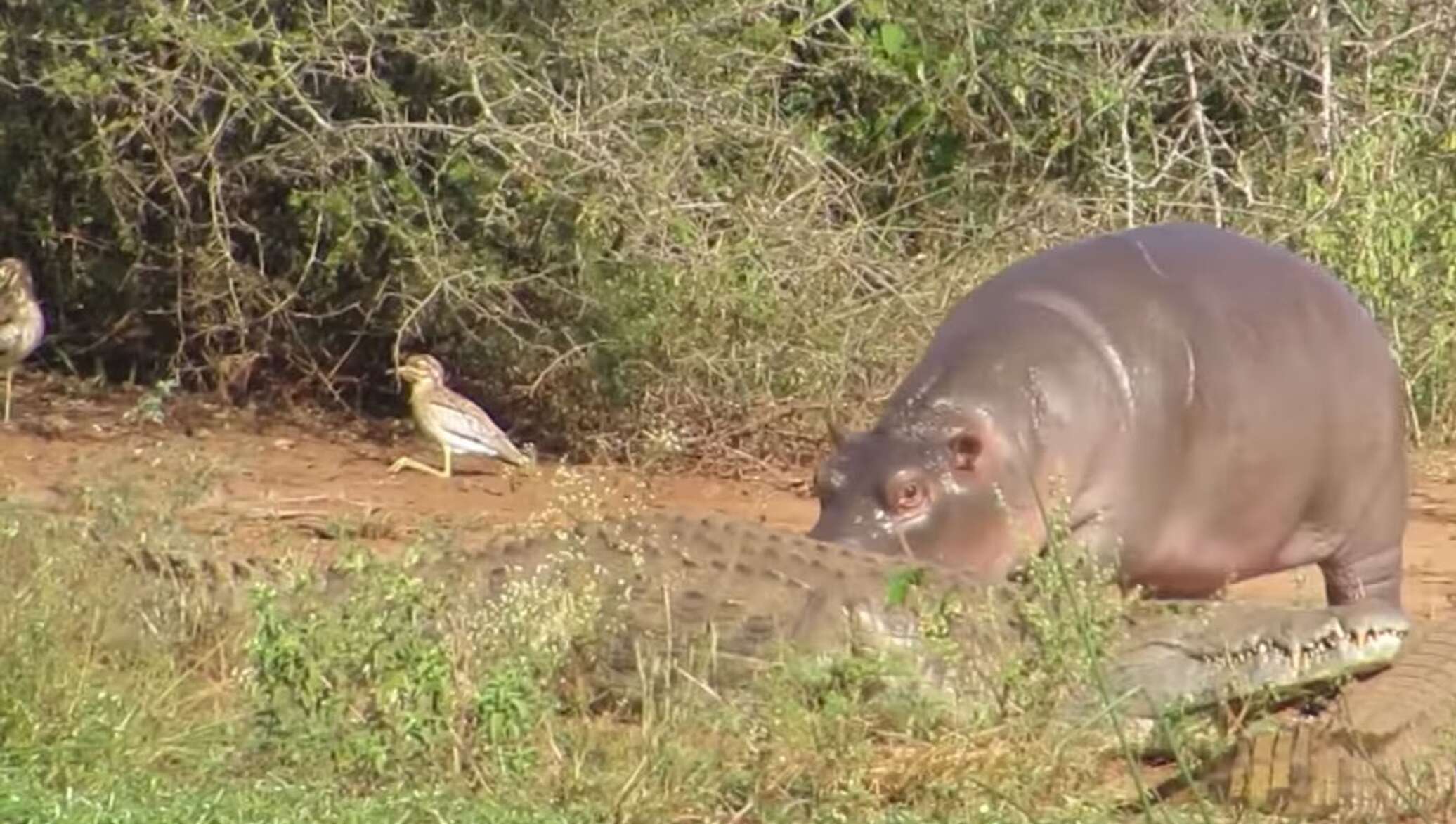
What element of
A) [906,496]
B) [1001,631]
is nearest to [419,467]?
[906,496]

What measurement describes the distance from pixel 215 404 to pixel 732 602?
5404 millimetres

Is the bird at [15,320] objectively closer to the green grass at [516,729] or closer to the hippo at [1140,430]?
the hippo at [1140,430]

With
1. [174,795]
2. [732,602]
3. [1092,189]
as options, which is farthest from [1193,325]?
[1092,189]

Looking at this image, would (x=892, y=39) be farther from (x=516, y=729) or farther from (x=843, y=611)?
(x=516, y=729)

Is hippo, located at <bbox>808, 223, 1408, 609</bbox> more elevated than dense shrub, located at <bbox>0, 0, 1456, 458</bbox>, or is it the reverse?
hippo, located at <bbox>808, 223, 1408, 609</bbox>

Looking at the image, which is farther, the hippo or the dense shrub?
the dense shrub

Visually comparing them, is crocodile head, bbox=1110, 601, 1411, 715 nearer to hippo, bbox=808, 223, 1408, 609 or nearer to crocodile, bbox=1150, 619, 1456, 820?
crocodile, bbox=1150, 619, 1456, 820

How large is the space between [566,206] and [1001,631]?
16.4ft

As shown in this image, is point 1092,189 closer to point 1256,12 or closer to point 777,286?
point 1256,12

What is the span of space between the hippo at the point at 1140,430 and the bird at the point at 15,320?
4.22 meters

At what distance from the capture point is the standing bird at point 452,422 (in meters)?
9.83

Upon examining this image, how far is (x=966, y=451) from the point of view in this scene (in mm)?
6844

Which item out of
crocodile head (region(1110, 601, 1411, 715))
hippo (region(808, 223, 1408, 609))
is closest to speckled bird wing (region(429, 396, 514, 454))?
hippo (region(808, 223, 1408, 609))

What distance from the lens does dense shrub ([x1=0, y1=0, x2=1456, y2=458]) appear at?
33.2ft
